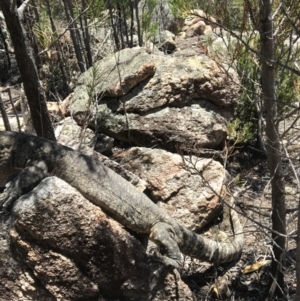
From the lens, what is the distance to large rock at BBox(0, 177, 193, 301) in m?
3.57

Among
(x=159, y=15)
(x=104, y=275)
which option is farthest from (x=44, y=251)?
(x=159, y=15)

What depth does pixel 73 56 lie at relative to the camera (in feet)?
32.7

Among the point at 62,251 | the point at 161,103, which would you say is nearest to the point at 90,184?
the point at 62,251

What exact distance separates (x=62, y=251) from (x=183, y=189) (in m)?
2.13

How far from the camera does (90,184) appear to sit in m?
4.14

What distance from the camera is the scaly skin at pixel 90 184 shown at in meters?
4.11

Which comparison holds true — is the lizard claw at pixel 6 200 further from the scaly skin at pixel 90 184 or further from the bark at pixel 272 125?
the bark at pixel 272 125

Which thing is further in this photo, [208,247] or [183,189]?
[183,189]

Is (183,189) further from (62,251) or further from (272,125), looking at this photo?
(62,251)

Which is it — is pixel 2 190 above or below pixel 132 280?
above

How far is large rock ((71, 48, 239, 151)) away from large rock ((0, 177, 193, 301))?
9.20 ft

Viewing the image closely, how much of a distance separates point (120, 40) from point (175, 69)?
10.7 feet

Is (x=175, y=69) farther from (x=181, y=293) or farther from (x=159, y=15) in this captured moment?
(x=159, y=15)

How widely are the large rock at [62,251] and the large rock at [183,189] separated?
1664mm
